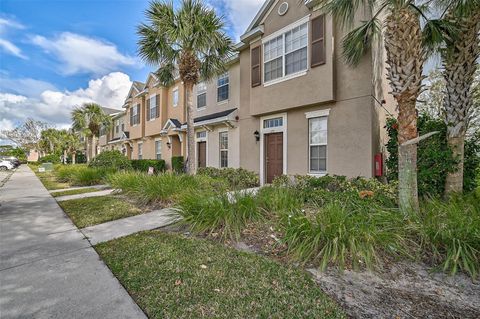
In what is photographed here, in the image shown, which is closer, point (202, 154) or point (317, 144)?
point (317, 144)

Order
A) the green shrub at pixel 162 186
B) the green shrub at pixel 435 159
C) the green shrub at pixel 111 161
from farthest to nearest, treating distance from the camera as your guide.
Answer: the green shrub at pixel 111 161
the green shrub at pixel 162 186
the green shrub at pixel 435 159

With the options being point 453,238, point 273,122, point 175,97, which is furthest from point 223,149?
point 453,238

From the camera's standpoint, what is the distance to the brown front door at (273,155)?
10.8 m

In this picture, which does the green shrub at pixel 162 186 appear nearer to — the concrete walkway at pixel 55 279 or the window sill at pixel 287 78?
the concrete walkway at pixel 55 279

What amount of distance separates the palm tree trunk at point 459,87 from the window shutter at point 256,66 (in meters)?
6.59

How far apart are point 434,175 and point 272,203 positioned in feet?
15.5

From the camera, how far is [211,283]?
3082mm

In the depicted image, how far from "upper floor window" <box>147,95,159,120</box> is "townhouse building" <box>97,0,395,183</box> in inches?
271

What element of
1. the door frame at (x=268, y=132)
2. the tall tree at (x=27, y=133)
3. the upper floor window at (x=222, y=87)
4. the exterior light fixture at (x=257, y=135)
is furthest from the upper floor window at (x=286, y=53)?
the tall tree at (x=27, y=133)

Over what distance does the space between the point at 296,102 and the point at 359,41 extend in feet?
9.56

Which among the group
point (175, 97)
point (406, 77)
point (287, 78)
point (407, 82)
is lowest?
point (407, 82)

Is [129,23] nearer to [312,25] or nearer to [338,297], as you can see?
[312,25]

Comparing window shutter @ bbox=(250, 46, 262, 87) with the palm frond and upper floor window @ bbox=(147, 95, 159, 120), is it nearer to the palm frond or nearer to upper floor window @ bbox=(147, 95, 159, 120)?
the palm frond

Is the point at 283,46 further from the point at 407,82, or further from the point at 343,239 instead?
the point at 343,239
